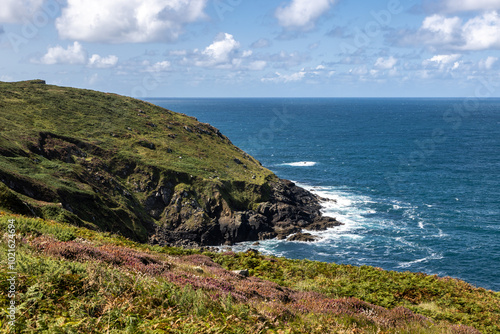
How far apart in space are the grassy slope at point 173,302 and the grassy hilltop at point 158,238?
2.1 inches

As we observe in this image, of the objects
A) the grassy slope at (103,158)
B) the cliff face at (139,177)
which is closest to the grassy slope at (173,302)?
the grassy slope at (103,158)

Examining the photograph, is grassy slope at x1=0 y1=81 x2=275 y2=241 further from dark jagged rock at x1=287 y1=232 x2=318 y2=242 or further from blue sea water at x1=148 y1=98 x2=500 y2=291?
blue sea water at x1=148 y1=98 x2=500 y2=291

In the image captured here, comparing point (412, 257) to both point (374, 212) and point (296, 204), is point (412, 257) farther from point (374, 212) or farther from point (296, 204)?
point (296, 204)

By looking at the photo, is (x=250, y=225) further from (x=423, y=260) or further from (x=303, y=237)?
(x=423, y=260)

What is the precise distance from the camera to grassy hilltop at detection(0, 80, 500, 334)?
336 inches

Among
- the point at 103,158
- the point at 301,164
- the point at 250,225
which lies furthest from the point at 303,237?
the point at 301,164

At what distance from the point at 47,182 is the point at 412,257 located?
52.3 metres

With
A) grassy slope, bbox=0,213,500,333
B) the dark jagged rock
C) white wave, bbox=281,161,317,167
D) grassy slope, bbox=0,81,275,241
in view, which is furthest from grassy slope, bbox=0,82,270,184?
grassy slope, bbox=0,213,500,333

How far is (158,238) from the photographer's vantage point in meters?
57.7

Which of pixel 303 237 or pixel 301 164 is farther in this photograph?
pixel 301 164

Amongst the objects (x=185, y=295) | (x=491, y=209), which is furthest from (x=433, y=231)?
(x=185, y=295)

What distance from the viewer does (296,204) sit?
75.9 m

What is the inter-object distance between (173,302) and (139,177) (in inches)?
2424

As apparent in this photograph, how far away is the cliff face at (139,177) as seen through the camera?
4909 centimetres
